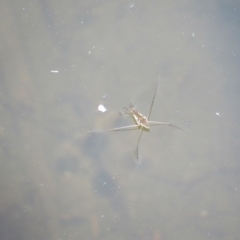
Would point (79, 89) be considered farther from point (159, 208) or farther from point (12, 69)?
point (159, 208)

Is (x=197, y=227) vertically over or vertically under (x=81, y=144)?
under

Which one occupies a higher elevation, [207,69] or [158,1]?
[158,1]

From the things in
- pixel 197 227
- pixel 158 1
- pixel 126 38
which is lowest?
pixel 197 227

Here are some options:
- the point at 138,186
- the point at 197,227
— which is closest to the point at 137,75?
the point at 138,186

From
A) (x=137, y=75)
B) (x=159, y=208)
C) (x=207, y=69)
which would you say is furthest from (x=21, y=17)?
(x=159, y=208)

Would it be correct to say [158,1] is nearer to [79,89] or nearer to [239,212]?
[79,89]

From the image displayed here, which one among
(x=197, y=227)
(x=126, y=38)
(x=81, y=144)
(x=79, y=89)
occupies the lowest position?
(x=197, y=227)
